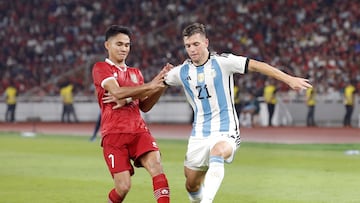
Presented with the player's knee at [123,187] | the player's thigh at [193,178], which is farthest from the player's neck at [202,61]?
the player's knee at [123,187]

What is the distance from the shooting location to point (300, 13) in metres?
41.3

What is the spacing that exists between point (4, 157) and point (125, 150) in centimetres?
1258

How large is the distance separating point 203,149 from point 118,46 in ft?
5.13

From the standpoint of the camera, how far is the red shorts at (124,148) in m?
9.41

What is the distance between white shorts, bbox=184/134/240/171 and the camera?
9633mm

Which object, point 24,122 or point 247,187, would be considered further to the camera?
point 24,122

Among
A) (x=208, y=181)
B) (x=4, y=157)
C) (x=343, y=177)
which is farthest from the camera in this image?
(x=4, y=157)

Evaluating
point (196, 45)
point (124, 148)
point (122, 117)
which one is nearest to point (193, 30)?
point (196, 45)

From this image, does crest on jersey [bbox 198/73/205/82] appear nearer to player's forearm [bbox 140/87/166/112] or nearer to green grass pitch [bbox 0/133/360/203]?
player's forearm [bbox 140/87/166/112]

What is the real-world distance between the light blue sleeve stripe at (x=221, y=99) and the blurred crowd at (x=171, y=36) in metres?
26.1

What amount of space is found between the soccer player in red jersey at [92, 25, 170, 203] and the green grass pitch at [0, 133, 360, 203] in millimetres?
2824

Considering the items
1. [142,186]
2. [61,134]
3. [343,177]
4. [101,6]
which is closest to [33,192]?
[142,186]

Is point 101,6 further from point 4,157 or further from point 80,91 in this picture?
point 4,157

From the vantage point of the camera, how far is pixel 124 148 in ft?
31.2
